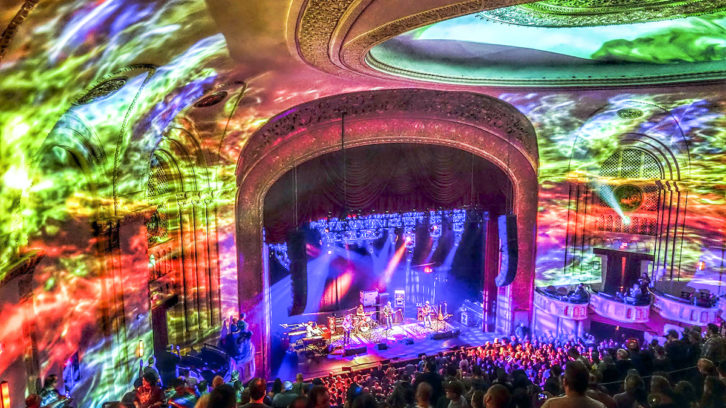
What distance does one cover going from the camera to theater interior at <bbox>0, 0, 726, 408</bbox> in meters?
4.68

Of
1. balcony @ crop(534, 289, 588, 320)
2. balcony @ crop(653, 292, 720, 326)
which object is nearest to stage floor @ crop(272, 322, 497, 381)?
balcony @ crop(534, 289, 588, 320)

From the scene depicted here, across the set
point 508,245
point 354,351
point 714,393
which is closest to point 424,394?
point 714,393

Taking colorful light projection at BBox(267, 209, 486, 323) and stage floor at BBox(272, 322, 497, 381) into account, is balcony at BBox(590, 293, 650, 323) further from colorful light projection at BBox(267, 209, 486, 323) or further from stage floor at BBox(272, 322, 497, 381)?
colorful light projection at BBox(267, 209, 486, 323)

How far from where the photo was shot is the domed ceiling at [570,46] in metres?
6.57

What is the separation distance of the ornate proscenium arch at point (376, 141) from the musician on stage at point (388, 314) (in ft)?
13.2

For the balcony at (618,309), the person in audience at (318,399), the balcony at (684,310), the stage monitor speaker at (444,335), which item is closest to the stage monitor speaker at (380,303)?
the stage monitor speaker at (444,335)

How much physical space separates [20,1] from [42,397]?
14.4 ft

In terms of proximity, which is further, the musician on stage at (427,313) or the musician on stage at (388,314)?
the musician on stage at (427,313)

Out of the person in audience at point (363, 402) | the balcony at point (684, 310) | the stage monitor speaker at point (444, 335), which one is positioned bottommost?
the stage monitor speaker at point (444, 335)

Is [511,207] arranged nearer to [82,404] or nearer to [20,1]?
[82,404]

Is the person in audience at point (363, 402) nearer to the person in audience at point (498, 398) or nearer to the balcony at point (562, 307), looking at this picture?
the person in audience at point (498, 398)

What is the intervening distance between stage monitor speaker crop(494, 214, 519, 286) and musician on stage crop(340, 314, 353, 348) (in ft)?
15.4

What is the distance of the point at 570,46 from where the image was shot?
816 centimetres

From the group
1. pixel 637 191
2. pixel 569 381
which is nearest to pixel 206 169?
pixel 569 381
